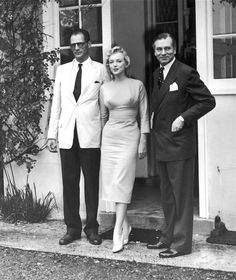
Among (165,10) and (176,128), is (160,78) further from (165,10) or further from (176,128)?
(165,10)

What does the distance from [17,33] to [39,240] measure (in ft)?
7.64

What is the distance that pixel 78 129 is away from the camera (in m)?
5.28

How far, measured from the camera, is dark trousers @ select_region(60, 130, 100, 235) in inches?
211

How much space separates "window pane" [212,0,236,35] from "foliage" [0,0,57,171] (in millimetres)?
1790

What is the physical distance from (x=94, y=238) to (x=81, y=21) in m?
2.45

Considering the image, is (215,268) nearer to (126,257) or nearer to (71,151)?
(126,257)

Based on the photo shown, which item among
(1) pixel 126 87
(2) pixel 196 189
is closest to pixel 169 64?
(1) pixel 126 87

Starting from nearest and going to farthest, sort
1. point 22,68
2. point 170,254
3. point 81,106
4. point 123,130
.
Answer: point 170,254 < point 123,130 < point 81,106 < point 22,68

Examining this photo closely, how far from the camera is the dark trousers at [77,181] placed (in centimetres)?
536

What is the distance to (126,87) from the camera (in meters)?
5.07

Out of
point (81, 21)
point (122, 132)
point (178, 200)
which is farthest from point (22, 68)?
point (178, 200)

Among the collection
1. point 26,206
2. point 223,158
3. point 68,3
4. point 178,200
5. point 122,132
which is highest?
point 68,3

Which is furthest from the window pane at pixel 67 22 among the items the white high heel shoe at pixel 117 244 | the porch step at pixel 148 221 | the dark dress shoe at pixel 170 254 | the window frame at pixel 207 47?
the dark dress shoe at pixel 170 254

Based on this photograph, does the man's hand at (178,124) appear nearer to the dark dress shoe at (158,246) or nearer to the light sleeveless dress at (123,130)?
the light sleeveless dress at (123,130)
